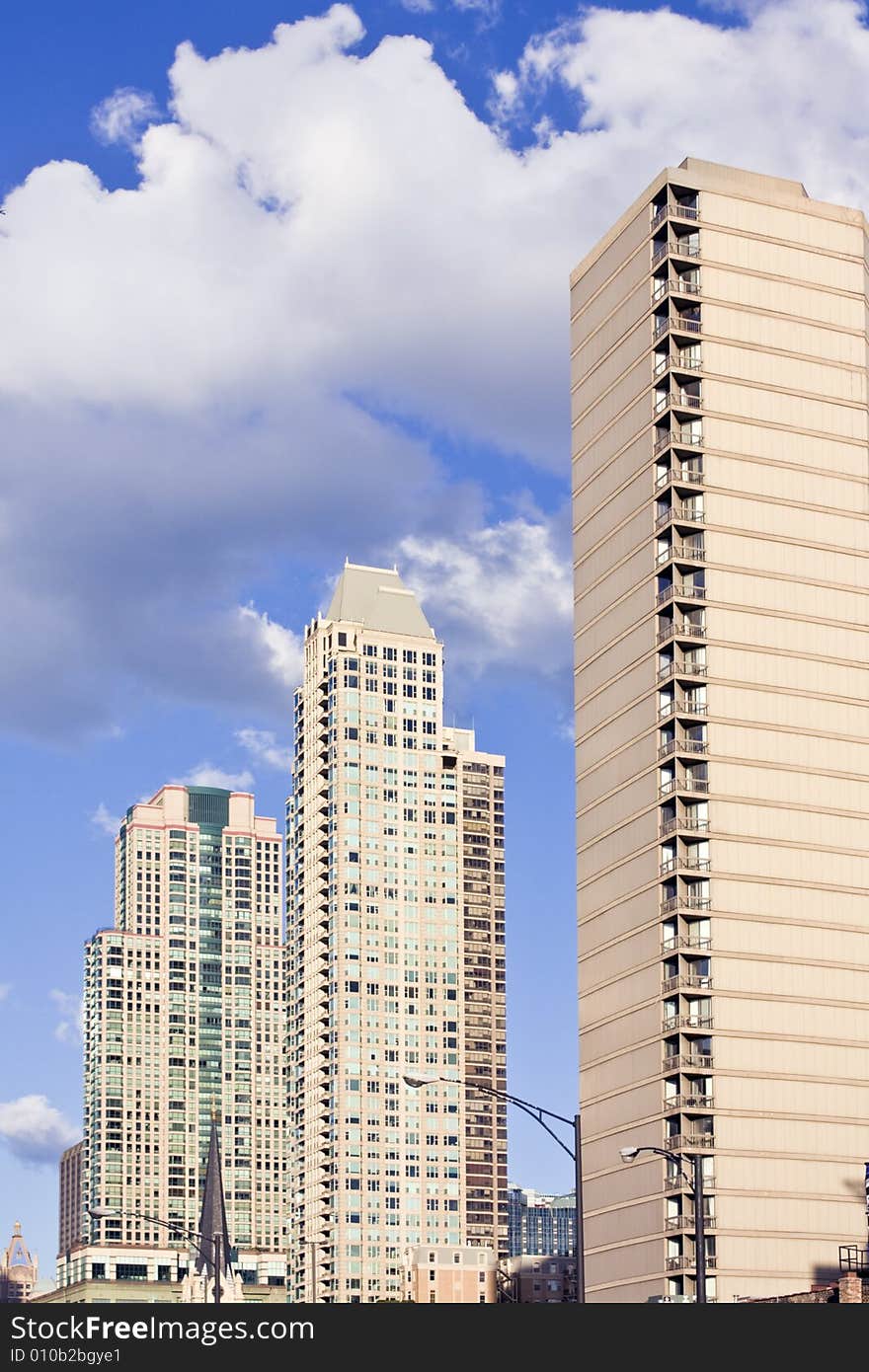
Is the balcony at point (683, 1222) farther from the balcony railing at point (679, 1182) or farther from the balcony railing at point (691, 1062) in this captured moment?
the balcony railing at point (691, 1062)

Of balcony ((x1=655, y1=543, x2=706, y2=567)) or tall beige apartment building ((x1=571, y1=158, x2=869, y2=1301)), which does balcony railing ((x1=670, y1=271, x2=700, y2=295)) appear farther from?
balcony ((x1=655, y1=543, x2=706, y2=567))

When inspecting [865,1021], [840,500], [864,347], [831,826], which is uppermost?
[864,347]

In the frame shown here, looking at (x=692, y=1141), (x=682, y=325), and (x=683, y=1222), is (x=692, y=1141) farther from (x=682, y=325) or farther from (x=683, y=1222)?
(x=682, y=325)

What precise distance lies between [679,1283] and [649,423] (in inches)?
2077

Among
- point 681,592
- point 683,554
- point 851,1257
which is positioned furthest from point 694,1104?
point 683,554

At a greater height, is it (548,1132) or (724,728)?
(724,728)

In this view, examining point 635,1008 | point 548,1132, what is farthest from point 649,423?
point 548,1132

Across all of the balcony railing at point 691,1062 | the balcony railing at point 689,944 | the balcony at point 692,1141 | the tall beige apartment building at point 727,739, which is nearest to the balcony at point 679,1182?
the tall beige apartment building at point 727,739

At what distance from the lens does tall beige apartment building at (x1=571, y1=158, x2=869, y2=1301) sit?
12356 cm

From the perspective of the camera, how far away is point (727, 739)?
129 meters

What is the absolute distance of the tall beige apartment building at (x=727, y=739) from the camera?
4865 inches

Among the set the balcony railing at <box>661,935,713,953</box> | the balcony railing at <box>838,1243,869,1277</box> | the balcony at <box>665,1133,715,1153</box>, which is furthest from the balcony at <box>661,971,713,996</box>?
the balcony railing at <box>838,1243,869,1277</box>

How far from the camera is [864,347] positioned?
459 feet

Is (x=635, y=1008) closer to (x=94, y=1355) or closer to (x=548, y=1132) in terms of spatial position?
(x=548, y=1132)
